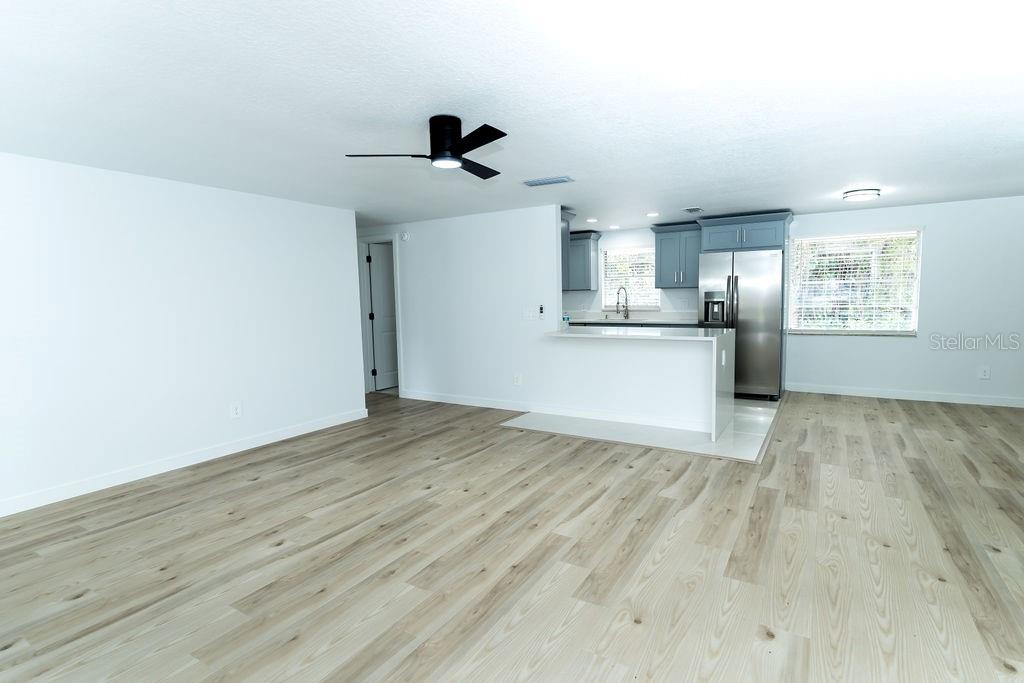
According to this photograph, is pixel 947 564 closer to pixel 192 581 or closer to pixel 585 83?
pixel 585 83

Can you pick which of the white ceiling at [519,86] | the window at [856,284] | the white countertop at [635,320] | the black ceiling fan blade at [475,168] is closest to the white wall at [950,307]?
the window at [856,284]

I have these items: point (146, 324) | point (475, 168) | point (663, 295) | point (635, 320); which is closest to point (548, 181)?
point (475, 168)

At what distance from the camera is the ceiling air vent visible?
4096mm

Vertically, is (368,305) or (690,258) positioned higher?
(690,258)

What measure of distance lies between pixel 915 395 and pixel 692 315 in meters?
2.73

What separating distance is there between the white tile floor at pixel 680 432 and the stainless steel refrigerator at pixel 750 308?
1.56 feet

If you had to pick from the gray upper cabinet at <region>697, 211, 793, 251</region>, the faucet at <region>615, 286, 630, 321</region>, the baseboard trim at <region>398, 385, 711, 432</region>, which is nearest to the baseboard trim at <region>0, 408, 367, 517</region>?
the baseboard trim at <region>398, 385, 711, 432</region>

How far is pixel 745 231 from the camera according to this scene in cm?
605

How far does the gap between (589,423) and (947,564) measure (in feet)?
9.99

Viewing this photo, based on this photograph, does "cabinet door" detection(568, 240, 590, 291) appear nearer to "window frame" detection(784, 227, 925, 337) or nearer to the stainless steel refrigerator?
the stainless steel refrigerator

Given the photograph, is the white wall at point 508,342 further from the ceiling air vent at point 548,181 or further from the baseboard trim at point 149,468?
the baseboard trim at point 149,468

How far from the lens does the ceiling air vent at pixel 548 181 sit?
13.4 feet

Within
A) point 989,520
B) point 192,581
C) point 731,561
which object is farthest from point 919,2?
point 192,581

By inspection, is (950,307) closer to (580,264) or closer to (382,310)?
(580,264)
